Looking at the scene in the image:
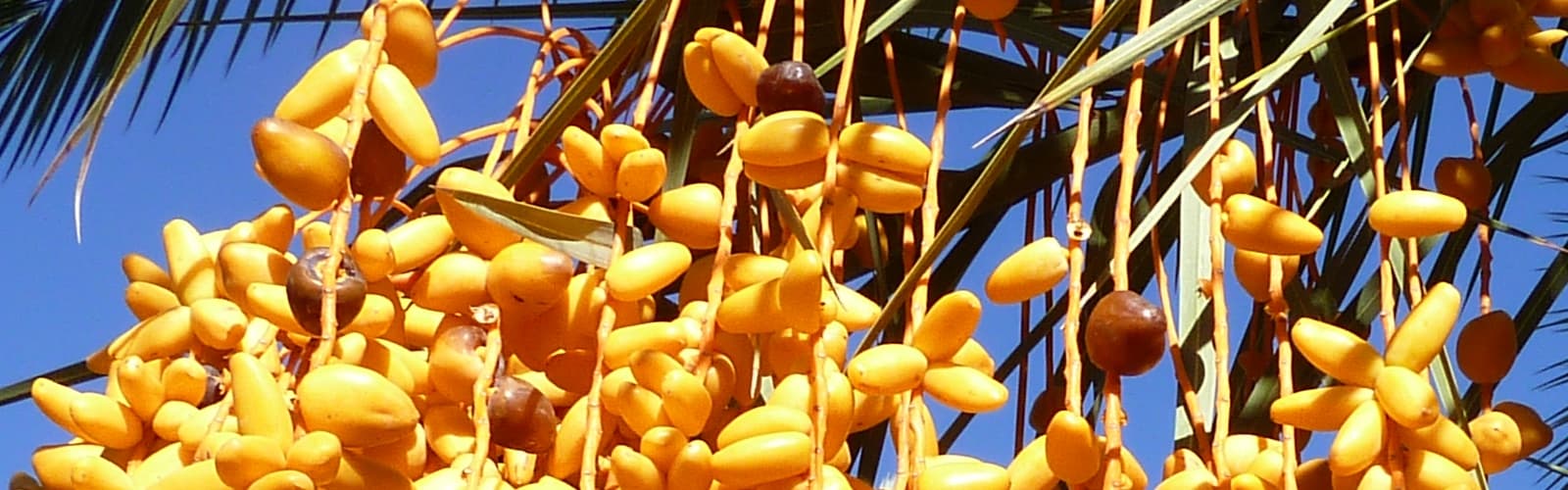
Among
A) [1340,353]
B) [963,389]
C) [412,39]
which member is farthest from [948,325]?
[412,39]

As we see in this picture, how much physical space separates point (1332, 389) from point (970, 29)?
16.0 inches

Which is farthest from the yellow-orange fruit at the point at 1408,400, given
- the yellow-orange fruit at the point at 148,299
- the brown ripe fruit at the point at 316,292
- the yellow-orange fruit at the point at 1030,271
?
the yellow-orange fruit at the point at 148,299

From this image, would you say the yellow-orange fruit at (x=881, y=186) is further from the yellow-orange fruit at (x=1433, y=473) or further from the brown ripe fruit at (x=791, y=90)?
the yellow-orange fruit at (x=1433, y=473)

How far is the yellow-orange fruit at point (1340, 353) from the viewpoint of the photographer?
54 cm

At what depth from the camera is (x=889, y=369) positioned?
0.54 metres

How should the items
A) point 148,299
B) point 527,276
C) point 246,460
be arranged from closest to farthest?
point 246,460 < point 527,276 < point 148,299

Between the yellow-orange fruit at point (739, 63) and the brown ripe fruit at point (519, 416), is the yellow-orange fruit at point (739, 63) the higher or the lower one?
the higher one

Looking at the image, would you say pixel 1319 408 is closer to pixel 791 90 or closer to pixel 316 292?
pixel 791 90

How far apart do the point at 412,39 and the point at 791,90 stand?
0.46 feet

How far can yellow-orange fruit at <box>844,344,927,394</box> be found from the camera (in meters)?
0.54

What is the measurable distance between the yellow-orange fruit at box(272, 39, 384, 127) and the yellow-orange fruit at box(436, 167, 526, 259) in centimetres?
5

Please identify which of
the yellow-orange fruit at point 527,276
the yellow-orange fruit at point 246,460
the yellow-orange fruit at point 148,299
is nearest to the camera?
the yellow-orange fruit at point 246,460

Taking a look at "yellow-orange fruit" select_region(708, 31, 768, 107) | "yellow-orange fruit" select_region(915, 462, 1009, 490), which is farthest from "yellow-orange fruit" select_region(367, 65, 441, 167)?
"yellow-orange fruit" select_region(915, 462, 1009, 490)

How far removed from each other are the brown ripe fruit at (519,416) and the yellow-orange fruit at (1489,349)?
0.32m
